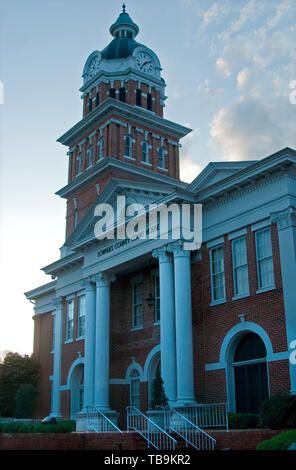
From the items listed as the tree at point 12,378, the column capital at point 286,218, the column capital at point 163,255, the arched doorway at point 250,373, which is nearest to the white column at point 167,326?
the column capital at point 163,255

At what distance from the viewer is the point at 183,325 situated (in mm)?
22859

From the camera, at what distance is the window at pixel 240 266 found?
22562 mm

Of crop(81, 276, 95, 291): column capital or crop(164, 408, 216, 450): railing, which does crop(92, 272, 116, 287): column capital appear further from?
crop(164, 408, 216, 450): railing

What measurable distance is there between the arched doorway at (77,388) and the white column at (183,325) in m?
11.6

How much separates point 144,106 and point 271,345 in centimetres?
2417

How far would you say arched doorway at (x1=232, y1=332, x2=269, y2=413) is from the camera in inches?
843

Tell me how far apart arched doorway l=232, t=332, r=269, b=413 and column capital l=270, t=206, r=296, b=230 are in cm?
434

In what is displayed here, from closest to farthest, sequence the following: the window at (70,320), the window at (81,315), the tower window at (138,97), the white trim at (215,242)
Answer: the white trim at (215,242)
the window at (81,315)
the window at (70,320)
the tower window at (138,97)

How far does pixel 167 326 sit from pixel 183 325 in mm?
992

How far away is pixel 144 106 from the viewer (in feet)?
134

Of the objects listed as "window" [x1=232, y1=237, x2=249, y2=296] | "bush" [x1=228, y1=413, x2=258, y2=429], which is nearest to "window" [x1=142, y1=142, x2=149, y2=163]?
"window" [x1=232, y1=237, x2=249, y2=296]

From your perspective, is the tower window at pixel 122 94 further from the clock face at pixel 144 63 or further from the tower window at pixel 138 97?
the clock face at pixel 144 63

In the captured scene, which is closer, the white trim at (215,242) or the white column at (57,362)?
the white trim at (215,242)
